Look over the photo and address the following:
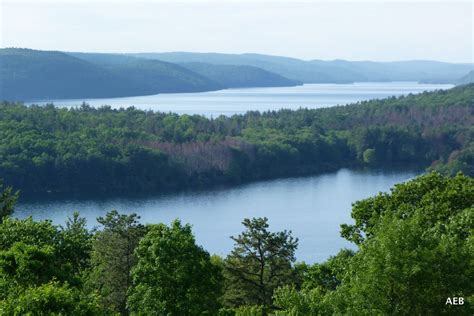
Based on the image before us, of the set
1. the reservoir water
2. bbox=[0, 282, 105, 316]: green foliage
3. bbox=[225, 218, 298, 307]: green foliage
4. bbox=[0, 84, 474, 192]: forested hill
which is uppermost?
bbox=[0, 282, 105, 316]: green foliage

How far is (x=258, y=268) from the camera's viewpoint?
24.8 m

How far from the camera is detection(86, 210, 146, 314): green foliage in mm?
23078

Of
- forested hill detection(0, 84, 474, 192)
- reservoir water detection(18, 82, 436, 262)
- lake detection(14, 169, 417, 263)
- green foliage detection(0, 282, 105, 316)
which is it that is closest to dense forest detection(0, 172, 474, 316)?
green foliage detection(0, 282, 105, 316)

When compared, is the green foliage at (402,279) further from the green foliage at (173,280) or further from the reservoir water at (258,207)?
the reservoir water at (258,207)

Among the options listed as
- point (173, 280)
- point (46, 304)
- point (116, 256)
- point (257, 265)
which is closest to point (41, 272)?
point (173, 280)

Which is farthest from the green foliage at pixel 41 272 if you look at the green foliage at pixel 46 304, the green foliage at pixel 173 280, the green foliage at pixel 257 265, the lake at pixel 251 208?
the lake at pixel 251 208

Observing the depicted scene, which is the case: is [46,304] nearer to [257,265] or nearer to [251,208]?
[257,265]

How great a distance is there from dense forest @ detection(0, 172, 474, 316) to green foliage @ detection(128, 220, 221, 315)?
2 cm

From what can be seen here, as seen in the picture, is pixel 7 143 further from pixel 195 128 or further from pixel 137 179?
pixel 195 128

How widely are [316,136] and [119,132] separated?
26.5m

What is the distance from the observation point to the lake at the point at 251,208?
5494cm

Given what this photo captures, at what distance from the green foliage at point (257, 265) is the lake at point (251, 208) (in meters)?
23.3

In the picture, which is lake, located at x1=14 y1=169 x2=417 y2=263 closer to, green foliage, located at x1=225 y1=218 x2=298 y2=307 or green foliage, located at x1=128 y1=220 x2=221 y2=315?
green foliage, located at x1=225 y1=218 x2=298 y2=307

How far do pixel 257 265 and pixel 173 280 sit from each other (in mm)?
7673
